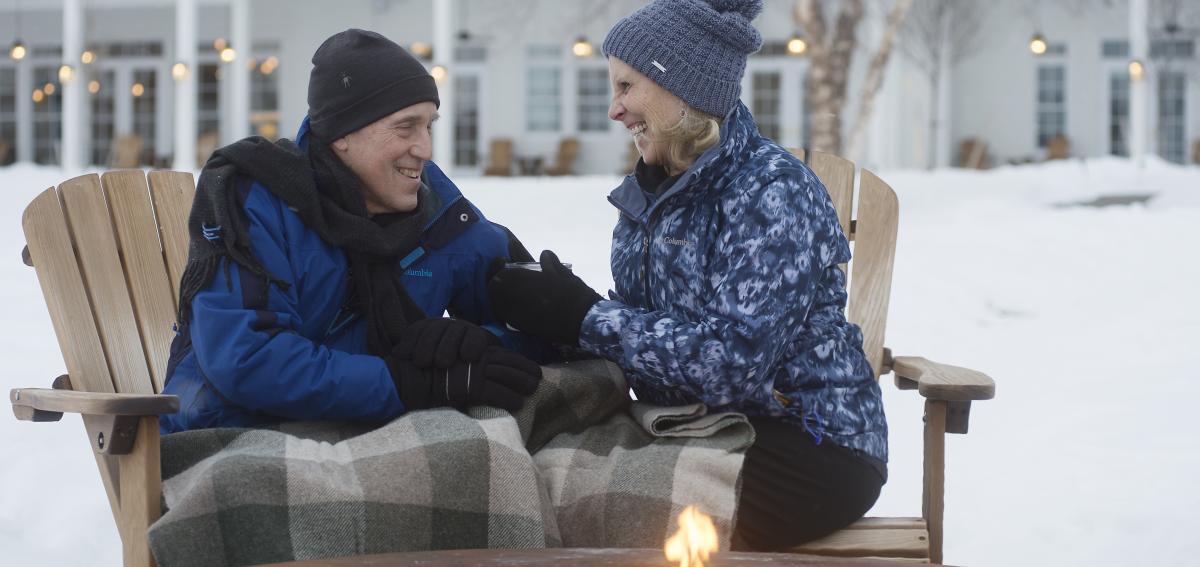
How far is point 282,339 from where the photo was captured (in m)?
2.59

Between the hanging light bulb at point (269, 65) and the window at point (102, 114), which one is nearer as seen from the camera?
the hanging light bulb at point (269, 65)

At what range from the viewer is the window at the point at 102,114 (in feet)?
75.0

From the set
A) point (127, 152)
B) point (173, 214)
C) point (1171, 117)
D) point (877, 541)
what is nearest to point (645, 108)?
point (877, 541)

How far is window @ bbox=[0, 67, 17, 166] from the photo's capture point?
23.5 meters

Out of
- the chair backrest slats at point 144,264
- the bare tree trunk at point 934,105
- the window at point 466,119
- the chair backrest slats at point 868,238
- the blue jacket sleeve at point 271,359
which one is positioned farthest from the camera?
the window at point 466,119

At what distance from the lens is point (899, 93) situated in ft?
66.8

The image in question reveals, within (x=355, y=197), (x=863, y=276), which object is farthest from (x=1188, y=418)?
(x=355, y=197)

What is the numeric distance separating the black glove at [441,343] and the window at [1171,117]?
864 inches

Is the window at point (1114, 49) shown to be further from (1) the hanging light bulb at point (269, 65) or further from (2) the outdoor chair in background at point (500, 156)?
(1) the hanging light bulb at point (269, 65)

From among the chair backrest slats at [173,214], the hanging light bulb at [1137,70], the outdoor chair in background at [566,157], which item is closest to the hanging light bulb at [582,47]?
the outdoor chair in background at [566,157]

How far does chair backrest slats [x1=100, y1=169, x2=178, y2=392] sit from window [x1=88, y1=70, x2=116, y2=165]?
20.9m

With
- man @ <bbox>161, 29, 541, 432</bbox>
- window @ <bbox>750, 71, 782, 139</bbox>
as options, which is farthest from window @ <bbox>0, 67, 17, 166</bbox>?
man @ <bbox>161, 29, 541, 432</bbox>

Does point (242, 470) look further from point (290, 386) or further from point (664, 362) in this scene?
point (664, 362)

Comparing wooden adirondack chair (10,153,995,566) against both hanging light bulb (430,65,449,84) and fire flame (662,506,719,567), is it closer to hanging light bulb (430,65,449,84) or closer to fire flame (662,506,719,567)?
fire flame (662,506,719,567)
